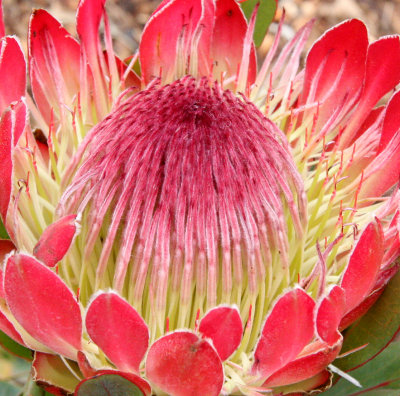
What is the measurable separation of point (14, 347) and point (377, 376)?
0.70 meters

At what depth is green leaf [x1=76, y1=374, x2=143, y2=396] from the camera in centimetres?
107

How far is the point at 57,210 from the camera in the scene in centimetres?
127

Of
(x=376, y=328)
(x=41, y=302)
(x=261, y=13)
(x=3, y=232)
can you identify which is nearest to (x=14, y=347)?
(x=3, y=232)

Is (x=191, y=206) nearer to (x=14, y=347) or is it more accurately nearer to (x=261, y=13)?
(x=14, y=347)

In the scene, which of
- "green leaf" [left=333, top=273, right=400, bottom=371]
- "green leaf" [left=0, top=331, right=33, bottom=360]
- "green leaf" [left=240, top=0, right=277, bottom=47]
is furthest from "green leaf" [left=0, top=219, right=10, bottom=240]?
"green leaf" [left=240, top=0, right=277, bottom=47]

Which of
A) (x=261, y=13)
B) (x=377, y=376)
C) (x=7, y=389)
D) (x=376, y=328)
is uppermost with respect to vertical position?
(x=261, y=13)

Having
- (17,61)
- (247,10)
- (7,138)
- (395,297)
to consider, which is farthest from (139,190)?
(247,10)

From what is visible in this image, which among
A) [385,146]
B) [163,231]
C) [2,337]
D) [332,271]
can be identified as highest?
[385,146]

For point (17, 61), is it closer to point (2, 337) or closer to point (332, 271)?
point (2, 337)

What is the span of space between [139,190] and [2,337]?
15.4 inches

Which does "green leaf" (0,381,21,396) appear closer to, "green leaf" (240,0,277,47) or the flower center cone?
the flower center cone

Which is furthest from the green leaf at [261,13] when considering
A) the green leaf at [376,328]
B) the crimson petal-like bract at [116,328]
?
the crimson petal-like bract at [116,328]

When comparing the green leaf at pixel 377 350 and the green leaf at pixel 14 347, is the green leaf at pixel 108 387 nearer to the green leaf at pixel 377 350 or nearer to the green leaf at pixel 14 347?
the green leaf at pixel 14 347

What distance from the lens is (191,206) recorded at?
123 centimetres
